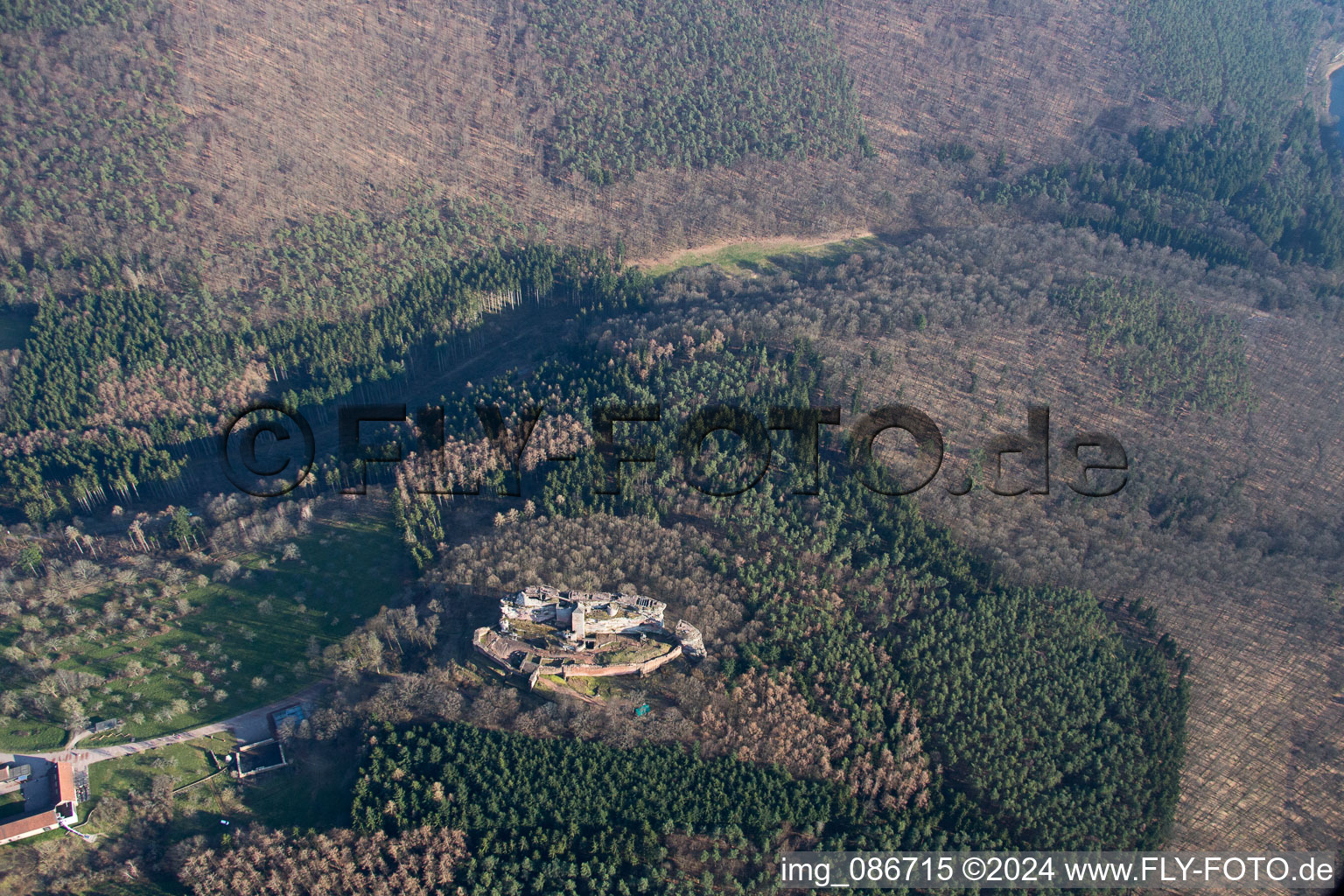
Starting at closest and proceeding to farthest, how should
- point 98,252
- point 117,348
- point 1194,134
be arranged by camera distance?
point 117,348
point 98,252
point 1194,134

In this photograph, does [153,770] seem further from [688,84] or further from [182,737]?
[688,84]

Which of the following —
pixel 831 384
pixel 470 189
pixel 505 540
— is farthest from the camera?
pixel 470 189

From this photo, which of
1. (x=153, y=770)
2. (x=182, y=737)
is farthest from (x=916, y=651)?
(x=153, y=770)

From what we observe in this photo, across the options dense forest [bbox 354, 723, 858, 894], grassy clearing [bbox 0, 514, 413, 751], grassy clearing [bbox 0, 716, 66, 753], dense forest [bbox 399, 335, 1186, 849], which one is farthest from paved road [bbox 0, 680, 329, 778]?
dense forest [bbox 399, 335, 1186, 849]

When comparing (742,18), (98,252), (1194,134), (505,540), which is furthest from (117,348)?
(1194,134)

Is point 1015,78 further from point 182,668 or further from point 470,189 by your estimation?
point 182,668
